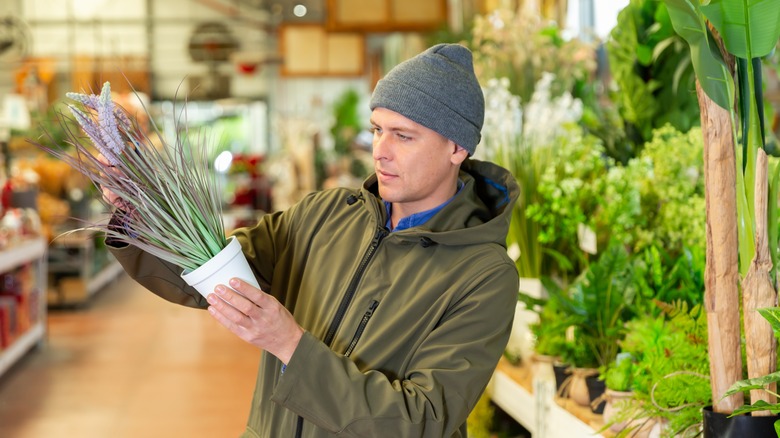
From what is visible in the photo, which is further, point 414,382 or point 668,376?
point 668,376

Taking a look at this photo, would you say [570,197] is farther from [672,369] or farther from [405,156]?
[405,156]

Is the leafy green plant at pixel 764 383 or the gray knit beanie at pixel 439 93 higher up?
the gray knit beanie at pixel 439 93

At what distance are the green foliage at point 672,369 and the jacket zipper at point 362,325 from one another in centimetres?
69

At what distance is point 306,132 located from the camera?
1109cm

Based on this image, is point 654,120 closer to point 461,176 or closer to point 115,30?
point 461,176

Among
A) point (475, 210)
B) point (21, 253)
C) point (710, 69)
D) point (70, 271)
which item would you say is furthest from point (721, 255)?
point (70, 271)

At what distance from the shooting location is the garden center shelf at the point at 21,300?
6676 millimetres

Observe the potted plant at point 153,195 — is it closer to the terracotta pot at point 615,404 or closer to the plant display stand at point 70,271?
the terracotta pot at point 615,404

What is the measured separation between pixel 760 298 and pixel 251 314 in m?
1.03

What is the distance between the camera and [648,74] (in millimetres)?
3764

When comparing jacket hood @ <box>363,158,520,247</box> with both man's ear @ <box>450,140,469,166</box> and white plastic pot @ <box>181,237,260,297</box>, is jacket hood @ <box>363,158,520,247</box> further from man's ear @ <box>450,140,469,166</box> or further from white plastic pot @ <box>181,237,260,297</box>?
white plastic pot @ <box>181,237,260,297</box>

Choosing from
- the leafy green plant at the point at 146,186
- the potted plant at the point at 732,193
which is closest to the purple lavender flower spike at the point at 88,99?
the leafy green plant at the point at 146,186

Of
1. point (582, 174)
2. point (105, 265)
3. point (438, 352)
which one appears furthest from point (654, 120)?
point (105, 265)

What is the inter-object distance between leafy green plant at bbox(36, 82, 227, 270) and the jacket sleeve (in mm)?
299
